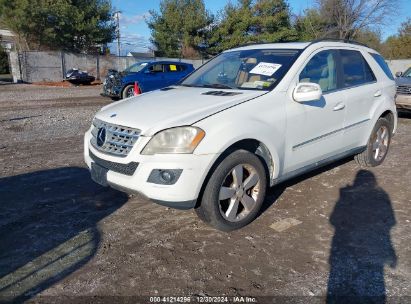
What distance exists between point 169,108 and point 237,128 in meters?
0.67

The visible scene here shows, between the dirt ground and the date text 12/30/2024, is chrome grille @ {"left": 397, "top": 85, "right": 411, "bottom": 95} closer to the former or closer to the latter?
the dirt ground

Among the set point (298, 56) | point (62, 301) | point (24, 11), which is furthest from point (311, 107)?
point (24, 11)

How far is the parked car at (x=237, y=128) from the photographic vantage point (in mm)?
3131

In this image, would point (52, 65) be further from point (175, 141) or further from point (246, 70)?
point (175, 141)

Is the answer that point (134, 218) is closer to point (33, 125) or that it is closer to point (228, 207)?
point (228, 207)

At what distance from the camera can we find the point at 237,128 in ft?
→ 10.8

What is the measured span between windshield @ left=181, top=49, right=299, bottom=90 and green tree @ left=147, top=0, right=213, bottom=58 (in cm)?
3239

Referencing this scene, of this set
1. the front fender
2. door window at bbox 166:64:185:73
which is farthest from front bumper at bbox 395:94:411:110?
door window at bbox 166:64:185:73

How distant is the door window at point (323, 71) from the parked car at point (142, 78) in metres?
10.1

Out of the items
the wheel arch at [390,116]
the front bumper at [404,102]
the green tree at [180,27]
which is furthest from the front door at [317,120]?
the green tree at [180,27]

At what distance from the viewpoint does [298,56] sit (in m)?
4.07

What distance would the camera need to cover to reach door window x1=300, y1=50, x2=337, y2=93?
13.5 ft

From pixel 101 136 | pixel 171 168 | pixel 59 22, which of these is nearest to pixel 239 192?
pixel 171 168

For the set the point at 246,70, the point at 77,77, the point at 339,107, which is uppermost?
the point at 246,70
